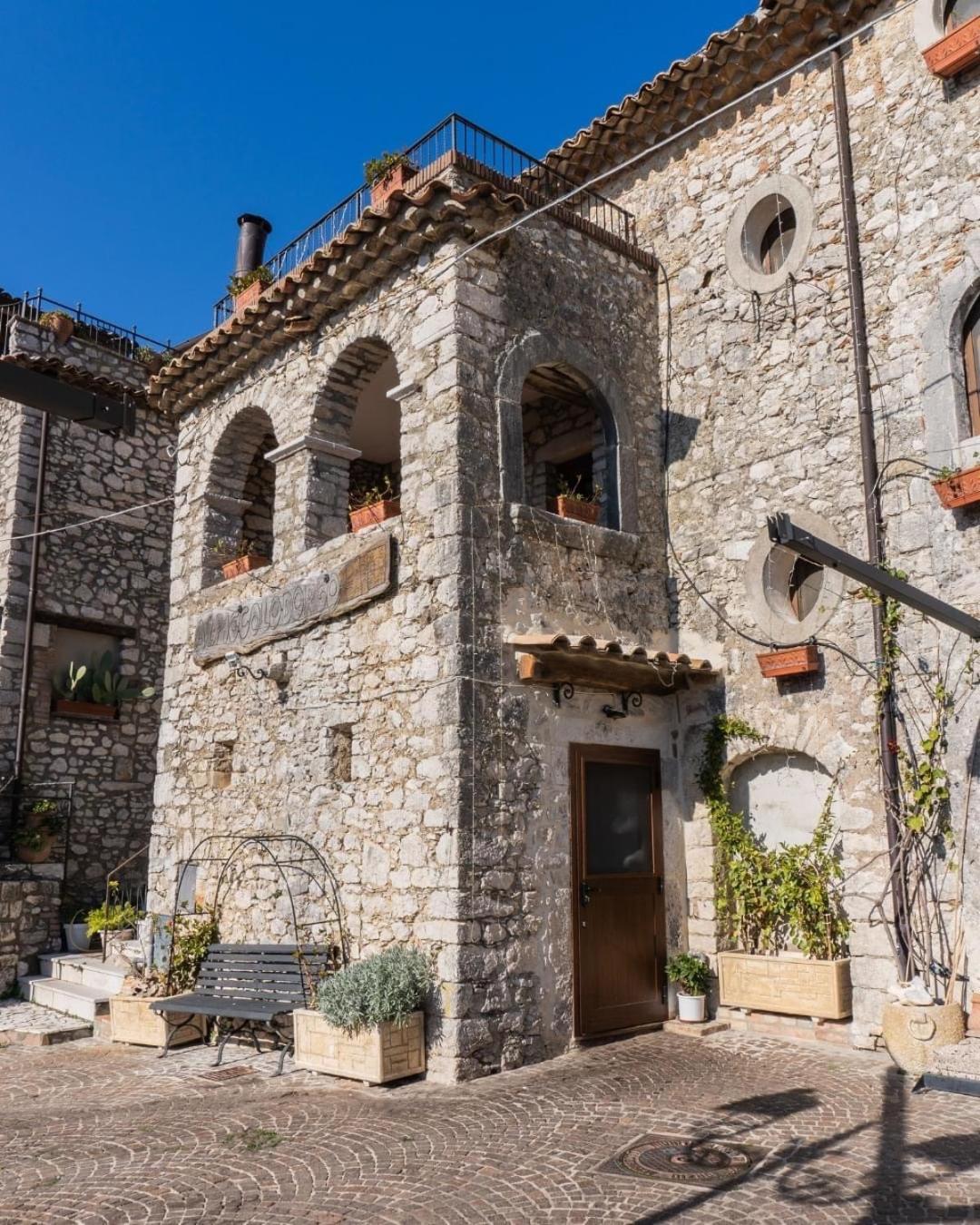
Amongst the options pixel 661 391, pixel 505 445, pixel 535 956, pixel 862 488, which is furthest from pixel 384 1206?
pixel 661 391

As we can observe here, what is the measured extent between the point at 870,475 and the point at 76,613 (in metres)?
9.73

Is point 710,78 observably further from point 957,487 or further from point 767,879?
Result: point 767,879

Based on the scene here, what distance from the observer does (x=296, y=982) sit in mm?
7457

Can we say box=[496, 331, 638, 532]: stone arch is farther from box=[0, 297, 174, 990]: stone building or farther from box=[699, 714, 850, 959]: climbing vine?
box=[0, 297, 174, 990]: stone building

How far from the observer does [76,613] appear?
508 inches

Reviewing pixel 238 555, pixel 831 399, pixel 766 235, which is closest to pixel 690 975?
pixel 831 399

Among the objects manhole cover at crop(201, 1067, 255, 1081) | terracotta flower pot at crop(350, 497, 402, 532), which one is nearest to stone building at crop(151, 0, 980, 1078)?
terracotta flower pot at crop(350, 497, 402, 532)

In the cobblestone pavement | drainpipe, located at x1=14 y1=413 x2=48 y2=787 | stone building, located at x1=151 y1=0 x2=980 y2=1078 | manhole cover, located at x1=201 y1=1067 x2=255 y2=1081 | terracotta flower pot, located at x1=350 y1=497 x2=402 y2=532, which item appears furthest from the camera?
drainpipe, located at x1=14 y1=413 x2=48 y2=787

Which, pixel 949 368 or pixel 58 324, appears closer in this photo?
pixel 949 368

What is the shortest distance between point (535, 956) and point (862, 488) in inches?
165

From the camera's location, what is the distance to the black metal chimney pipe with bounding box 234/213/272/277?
11.7m

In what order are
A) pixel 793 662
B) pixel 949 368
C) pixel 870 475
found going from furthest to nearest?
pixel 793 662 < pixel 870 475 < pixel 949 368


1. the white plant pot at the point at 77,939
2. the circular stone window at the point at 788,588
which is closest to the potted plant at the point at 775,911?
the circular stone window at the point at 788,588

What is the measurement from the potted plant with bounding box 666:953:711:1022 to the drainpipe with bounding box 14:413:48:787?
8.13 m
